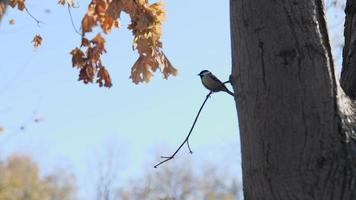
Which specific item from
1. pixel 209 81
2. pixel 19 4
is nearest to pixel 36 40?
pixel 19 4

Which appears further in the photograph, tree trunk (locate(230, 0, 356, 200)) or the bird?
the bird

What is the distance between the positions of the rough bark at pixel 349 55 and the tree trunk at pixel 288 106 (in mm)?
502

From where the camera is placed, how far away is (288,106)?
7.66 feet

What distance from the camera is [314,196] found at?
2268mm

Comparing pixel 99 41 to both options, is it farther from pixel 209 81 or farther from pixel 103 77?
pixel 209 81

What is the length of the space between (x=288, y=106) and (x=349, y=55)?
2.91 ft

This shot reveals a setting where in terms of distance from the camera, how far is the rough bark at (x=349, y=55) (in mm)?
2914

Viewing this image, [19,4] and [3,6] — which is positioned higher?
[19,4]

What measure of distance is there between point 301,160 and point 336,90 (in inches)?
13.0

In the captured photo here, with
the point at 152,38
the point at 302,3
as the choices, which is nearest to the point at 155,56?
the point at 152,38

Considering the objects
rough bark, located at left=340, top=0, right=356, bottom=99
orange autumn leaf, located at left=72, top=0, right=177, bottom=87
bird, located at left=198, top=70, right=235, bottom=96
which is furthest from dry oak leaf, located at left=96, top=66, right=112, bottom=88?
rough bark, located at left=340, top=0, right=356, bottom=99

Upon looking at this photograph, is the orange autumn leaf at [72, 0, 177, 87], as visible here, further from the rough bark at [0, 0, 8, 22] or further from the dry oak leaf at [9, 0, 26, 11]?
the rough bark at [0, 0, 8, 22]

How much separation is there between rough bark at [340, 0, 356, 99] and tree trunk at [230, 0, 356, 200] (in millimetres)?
502

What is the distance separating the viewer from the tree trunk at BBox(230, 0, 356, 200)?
229 cm
